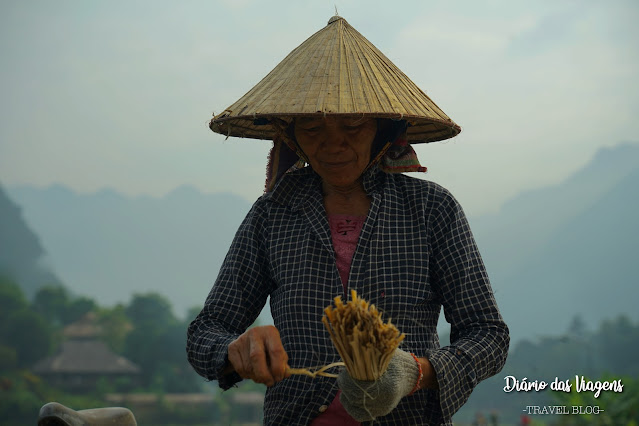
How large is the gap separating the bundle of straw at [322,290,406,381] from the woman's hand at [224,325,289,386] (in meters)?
0.20

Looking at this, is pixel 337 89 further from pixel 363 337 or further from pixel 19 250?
pixel 19 250

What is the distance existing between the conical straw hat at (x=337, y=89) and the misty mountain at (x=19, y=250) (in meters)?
66.6

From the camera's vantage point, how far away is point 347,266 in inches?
86.2

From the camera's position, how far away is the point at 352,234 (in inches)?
88.7

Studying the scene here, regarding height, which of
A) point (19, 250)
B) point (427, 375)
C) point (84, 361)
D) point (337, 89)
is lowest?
point (84, 361)

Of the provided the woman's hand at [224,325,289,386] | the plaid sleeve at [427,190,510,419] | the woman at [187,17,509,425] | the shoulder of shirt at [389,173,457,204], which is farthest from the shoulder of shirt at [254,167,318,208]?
the woman's hand at [224,325,289,386]

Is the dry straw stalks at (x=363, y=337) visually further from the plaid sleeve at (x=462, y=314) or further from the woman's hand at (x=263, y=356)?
the plaid sleeve at (x=462, y=314)

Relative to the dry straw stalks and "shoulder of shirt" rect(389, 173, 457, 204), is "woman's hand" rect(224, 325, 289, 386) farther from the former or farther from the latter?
"shoulder of shirt" rect(389, 173, 457, 204)

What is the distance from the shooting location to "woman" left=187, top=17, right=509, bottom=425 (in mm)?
2082

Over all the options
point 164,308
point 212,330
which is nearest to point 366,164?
point 212,330

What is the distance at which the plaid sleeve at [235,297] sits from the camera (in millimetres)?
2162

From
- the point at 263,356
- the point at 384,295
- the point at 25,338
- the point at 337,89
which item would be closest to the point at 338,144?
the point at 337,89

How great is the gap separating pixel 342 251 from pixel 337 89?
19.2 inches

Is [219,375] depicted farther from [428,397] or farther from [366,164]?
[366,164]
